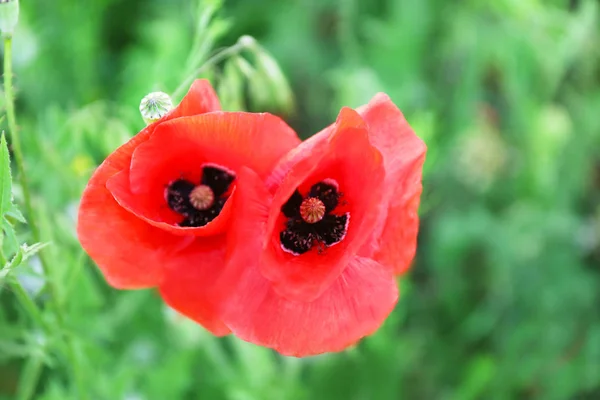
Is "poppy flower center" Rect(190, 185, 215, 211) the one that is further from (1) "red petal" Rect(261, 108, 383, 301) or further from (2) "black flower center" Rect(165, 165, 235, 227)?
(1) "red petal" Rect(261, 108, 383, 301)

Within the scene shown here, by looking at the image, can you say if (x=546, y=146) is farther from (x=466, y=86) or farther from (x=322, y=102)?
(x=322, y=102)

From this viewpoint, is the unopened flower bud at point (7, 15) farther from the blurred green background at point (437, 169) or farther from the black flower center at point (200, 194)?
the blurred green background at point (437, 169)

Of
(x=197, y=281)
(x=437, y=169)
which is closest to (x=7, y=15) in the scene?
(x=197, y=281)

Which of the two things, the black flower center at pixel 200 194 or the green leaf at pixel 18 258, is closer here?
the green leaf at pixel 18 258

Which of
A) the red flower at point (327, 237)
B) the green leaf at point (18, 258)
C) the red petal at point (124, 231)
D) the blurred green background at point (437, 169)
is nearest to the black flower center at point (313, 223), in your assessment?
the red flower at point (327, 237)

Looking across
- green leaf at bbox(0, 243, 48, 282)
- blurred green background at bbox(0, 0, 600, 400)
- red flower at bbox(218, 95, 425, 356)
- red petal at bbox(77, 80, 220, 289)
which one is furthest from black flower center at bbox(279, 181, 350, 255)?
blurred green background at bbox(0, 0, 600, 400)

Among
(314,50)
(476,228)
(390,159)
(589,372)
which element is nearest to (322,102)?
(314,50)

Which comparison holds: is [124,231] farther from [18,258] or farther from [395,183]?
[395,183]
